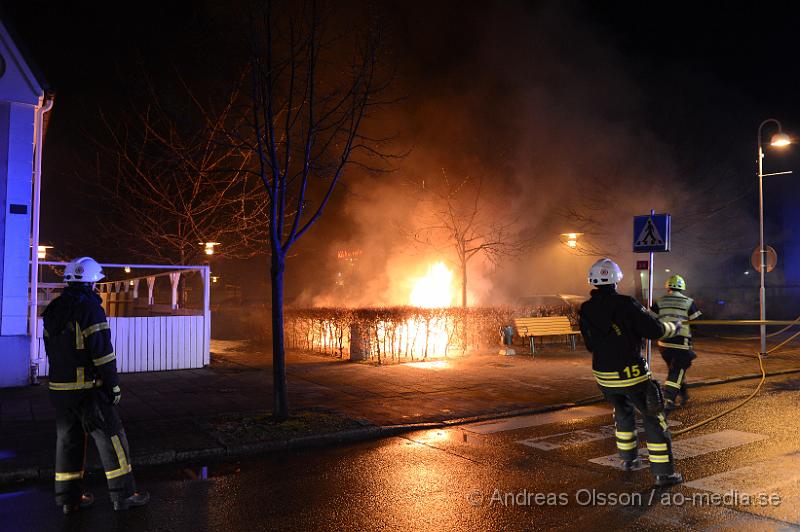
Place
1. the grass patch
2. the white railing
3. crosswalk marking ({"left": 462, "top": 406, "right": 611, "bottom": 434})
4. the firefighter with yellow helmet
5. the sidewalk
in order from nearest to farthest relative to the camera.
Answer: the sidewalk → the grass patch → crosswalk marking ({"left": 462, "top": 406, "right": 611, "bottom": 434}) → the firefighter with yellow helmet → the white railing

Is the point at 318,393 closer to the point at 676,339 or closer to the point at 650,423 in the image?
the point at 676,339

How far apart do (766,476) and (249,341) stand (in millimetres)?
13471

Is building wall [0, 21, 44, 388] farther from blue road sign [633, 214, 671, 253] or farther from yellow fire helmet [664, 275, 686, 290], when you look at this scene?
blue road sign [633, 214, 671, 253]

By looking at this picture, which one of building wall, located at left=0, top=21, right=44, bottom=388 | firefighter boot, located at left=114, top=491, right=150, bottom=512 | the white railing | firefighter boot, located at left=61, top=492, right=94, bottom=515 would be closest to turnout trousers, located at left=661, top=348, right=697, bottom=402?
firefighter boot, located at left=114, top=491, right=150, bottom=512

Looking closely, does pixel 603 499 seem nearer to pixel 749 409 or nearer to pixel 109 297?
pixel 749 409

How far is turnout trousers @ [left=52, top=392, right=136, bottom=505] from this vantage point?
169 inches

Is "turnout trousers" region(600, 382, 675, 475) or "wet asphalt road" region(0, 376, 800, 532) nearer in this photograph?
"wet asphalt road" region(0, 376, 800, 532)

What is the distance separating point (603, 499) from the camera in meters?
4.52

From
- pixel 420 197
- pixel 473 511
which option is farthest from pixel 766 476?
pixel 420 197

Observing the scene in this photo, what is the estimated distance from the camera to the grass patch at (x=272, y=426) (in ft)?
20.7

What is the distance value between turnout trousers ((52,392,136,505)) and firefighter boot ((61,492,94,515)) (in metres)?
0.03

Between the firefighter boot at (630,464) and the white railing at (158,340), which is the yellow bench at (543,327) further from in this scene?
the firefighter boot at (630,464)

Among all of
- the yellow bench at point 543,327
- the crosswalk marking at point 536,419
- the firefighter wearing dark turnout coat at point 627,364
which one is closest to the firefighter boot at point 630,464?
the firefighter wearing dark turnout coat at point 627,364

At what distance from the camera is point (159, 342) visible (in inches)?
422
